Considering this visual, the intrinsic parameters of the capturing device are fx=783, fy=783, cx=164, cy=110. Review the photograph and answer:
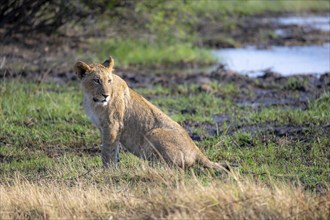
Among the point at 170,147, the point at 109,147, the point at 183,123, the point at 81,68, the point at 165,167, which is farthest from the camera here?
the point at 183,123

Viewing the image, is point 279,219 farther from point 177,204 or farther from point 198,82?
point 198,82

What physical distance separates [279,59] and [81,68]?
11.5 meters

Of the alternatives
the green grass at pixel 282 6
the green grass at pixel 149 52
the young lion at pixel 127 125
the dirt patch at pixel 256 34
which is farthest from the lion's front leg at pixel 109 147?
the green grass at pixel 282 6

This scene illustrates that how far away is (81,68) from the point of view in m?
8.63

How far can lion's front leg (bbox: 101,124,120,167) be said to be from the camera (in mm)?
8508

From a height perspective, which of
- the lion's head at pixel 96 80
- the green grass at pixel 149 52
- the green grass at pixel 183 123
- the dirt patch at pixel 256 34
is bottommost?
the dirt patch at pixel 256 34

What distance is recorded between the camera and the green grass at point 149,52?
18797 millimetres

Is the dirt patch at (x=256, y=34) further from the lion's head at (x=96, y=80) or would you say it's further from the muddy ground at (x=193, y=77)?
the lion's head at (x=96, y=80)

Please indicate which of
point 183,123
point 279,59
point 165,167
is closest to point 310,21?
point 279,59

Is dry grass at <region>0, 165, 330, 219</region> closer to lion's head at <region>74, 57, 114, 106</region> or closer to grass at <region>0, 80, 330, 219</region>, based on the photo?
grass at <region>0, 80, 330, 219</region>

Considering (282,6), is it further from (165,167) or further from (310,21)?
(165,167)

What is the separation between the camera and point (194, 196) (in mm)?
6602

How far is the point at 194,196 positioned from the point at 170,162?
167 centimetres

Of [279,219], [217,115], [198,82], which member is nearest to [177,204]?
[279,219]
